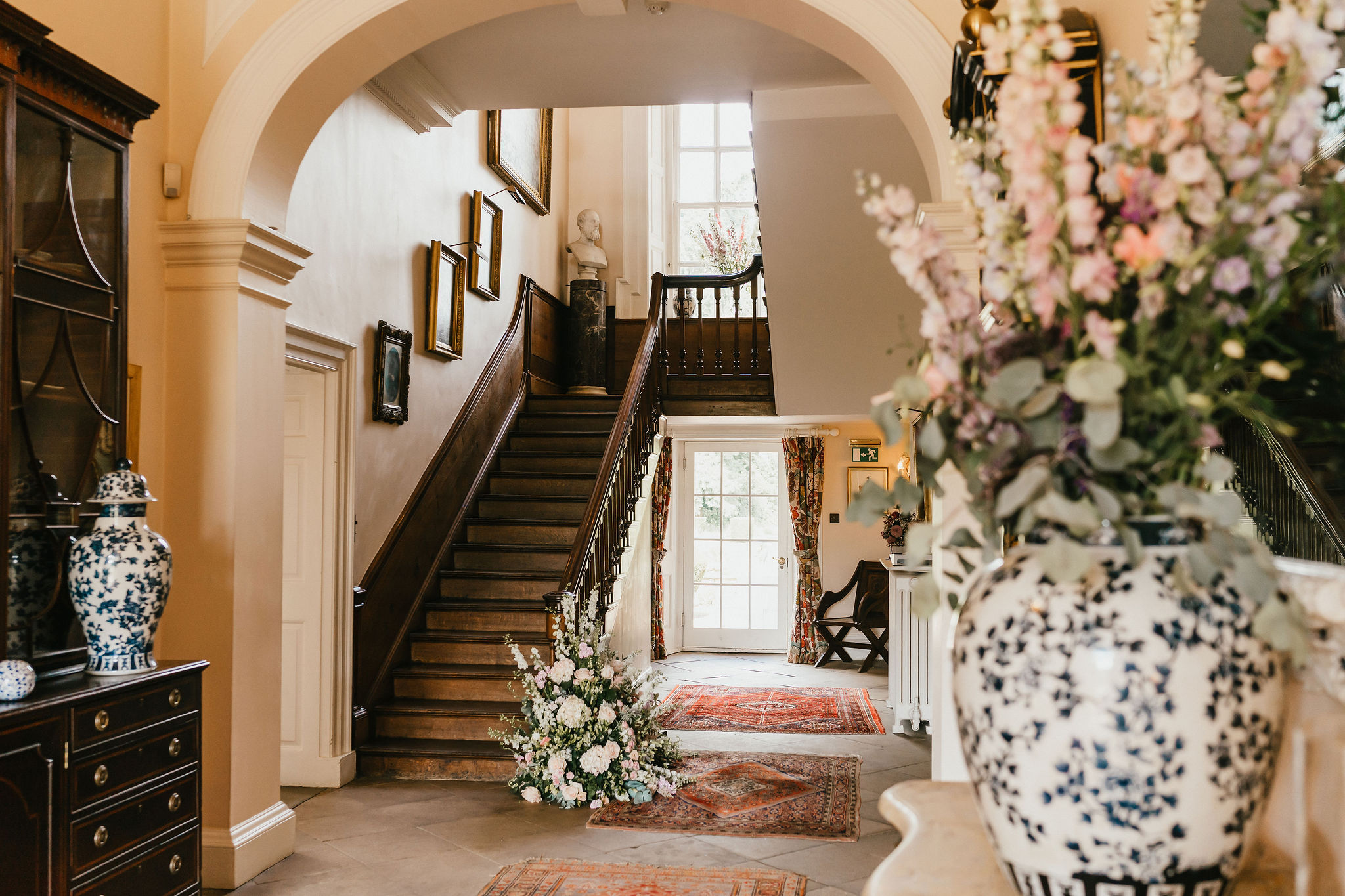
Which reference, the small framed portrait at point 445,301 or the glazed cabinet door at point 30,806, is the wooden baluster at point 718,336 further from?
the glazed cabinet door at point 30,806

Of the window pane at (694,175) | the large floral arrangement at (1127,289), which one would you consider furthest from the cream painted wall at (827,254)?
the window pane at (694,175)

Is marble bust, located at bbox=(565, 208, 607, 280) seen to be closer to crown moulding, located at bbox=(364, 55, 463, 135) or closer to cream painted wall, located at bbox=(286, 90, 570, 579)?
cream painted wall, located at bbox=(286, 90, 570, 579)

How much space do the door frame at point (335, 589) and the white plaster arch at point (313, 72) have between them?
121cm

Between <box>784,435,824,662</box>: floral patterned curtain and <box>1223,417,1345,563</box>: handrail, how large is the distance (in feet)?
27.3

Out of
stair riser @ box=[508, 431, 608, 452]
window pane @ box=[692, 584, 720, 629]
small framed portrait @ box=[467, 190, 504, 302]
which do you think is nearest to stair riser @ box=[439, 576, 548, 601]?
stair riser @ box=[508, 431, 608, 452]

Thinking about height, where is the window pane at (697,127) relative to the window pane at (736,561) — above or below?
above

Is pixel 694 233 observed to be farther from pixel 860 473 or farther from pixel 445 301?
pixel 445 301

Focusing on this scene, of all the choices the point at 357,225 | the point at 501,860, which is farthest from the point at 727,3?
the point at 501,860

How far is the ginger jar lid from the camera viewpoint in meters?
2.71

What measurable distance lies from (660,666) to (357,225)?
5160mm

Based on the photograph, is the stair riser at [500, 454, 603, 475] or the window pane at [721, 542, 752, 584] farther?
the window pane at [721, 542, 752, 584]

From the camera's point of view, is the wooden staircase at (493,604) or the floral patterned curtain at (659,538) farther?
the floral patterned curtain at (659,538)

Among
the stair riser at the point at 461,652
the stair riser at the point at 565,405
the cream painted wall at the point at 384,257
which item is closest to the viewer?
the cream painted wall at the point at 384,257

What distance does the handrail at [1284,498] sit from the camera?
0.95 meters
